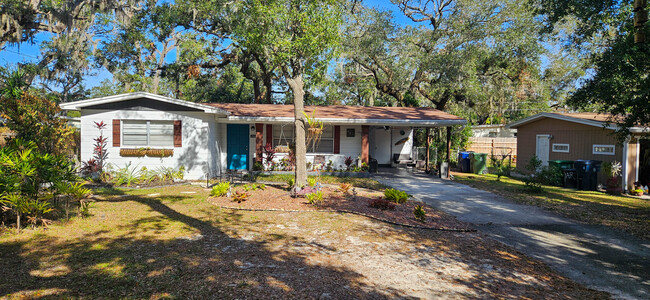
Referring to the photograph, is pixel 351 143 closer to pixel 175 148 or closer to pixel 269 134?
Answer: pixel 269 134

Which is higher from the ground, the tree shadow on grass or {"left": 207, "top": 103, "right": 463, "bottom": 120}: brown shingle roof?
{"left": 207, "top": 103, "right": 463, "bottom": 120}: brown shingle roof

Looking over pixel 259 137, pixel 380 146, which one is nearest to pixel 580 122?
pixel 380 146

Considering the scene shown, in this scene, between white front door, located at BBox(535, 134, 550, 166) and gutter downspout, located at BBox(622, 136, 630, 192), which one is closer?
gutter downspout, located at BBox(622, 136, 630, 192)

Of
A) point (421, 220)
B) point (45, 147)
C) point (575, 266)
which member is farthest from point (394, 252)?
point (45, 147)

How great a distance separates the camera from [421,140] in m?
20.3

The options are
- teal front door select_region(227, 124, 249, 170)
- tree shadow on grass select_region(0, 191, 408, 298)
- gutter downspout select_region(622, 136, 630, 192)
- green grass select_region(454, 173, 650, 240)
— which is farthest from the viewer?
teal front door select_region(227, 124, 249, 170)

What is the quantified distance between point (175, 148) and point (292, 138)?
5146 millimetres

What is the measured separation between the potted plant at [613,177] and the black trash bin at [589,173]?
0.32 m

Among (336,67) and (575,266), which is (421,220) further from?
(336,67)

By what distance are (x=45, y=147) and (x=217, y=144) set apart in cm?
558

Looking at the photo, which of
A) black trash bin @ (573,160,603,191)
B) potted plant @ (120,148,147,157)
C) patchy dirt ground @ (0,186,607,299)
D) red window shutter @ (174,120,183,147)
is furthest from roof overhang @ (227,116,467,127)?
patchy dirt ground @ (0,186,607,299)

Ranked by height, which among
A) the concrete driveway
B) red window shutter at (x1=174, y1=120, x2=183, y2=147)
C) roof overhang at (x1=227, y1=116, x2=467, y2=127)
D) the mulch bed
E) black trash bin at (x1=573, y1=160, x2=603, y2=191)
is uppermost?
roof overhang at (x1=227, y1=116, x2=467, y2=127)

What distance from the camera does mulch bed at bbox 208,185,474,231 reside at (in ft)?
23.7

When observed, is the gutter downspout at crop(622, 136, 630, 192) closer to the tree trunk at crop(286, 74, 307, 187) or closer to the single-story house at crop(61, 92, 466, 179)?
the single-story house at crop(61, 92, 466, 179)
